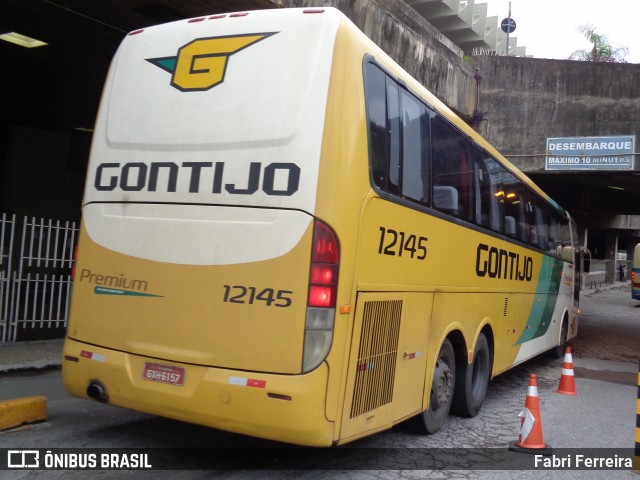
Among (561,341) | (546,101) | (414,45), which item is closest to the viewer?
(414,45)

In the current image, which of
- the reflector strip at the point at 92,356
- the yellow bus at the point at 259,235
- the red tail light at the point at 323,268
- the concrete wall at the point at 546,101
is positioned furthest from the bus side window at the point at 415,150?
the concrete wall at the point at 546,101

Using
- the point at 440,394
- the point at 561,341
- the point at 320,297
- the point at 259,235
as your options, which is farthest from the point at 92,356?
the point at 561,341

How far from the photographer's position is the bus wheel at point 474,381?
662cm

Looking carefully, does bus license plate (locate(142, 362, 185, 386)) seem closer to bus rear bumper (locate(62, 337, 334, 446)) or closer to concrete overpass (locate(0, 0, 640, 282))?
bus rear bumper (locate(62, 337, 334, 446))

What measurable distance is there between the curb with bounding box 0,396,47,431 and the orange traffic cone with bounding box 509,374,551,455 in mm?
4373

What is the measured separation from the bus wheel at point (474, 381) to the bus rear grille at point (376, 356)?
2.06 metres

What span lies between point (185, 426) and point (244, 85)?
10.8 feet

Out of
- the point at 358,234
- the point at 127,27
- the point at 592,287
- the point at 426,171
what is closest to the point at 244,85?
the point at 358,234

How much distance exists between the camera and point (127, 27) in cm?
977

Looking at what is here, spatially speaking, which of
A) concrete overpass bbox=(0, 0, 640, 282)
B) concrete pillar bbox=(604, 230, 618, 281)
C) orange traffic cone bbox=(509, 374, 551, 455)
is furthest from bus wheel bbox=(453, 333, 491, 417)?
concrete pillar bbox=(604, 230, 618, 281)

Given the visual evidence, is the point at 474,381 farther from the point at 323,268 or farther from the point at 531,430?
the point at 323,268

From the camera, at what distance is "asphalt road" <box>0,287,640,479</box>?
477 centimetres

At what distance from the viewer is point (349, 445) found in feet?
17.9

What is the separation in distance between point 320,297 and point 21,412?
3219 mm
